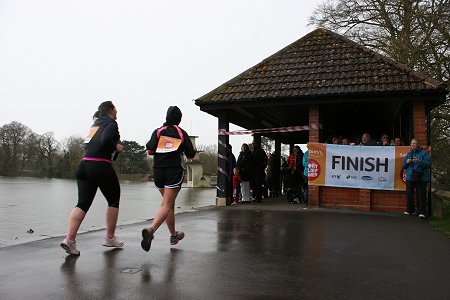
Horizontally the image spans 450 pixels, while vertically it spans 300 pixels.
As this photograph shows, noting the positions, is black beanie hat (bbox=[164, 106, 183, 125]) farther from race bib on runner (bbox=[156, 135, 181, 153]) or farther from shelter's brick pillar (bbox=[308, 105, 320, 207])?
shelter's brick pillar (bbox=[308, 105, 320, 207])

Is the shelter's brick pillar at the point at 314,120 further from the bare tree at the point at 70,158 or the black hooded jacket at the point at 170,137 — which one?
the bare tree at the point at 70,158

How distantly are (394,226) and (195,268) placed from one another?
16.4ft

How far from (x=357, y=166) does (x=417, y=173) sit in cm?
164

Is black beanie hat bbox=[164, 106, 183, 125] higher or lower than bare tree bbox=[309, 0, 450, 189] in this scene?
lower

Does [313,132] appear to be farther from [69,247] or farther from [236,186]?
[69,247]

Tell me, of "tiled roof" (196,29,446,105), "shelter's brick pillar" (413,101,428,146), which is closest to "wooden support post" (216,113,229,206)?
"tiled roof" (196,29,446,105)

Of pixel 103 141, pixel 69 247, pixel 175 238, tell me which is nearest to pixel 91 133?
pixel 103 141

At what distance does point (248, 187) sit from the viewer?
13.4 meters

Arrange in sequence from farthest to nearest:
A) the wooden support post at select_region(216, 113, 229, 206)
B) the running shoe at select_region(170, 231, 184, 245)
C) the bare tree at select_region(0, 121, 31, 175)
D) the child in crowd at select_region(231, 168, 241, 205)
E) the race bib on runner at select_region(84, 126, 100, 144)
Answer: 1. the bare tree at select_region(0, 121, 31, 175)
2. the child in crowd at select_region(231, 168, 241, 205)
3. the wooden support post at select_region(216, 113, 229, 206)
4. the running shoe at select_region(170, 231, 184, 245)
5. the race bib on runner at select_region(84, 126, 100, 144)

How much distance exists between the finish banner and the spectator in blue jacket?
2.12 feet

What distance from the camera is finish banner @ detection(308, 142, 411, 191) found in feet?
35.7

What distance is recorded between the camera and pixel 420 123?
10.9 metres

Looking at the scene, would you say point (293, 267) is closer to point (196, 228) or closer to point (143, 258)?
point (143, 258)

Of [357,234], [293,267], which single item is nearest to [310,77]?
[357,234]
